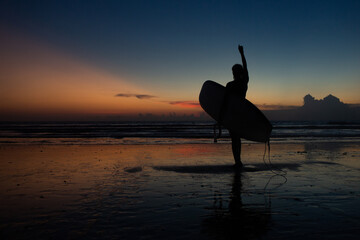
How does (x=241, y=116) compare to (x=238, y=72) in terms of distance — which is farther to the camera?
(x=238, y=72)

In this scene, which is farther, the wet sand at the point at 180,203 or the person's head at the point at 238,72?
the person's head at the point at 238,72

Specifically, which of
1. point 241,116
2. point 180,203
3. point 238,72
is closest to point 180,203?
point 180,203

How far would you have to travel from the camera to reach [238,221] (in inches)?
144

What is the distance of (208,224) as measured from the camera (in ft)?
11.6

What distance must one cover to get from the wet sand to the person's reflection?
0.04ft

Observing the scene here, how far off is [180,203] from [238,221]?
1.10m

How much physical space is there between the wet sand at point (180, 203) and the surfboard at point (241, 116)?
0.98m

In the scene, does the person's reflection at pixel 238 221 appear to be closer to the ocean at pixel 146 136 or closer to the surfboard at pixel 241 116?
the surfboard at pixel 241 116

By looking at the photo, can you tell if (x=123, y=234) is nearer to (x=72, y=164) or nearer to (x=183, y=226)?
(x=183, y=226)

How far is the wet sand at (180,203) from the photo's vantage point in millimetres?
3346

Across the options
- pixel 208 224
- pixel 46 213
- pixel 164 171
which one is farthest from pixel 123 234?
pixel 164 171

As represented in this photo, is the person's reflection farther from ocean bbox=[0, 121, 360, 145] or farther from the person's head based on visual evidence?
ocean bbox=[0, 121, 360, 145]

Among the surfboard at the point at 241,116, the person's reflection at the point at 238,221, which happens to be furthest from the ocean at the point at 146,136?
the person's reflection at the point at 238,221

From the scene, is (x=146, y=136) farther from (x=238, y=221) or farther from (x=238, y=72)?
(x=238, y=221)
